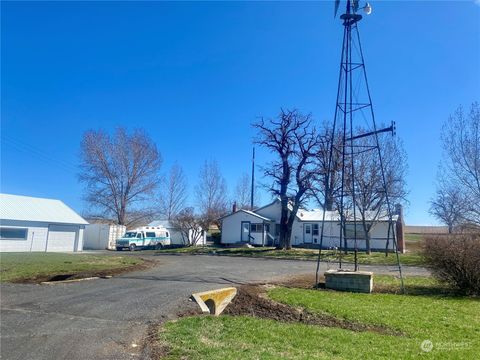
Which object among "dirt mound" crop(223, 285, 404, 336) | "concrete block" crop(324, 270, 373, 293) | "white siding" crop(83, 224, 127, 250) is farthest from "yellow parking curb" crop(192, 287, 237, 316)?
"white siding" crop(83, 224, 127, 250)

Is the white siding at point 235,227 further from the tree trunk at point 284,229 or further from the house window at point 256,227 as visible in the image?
the tree trunk at point 284,229

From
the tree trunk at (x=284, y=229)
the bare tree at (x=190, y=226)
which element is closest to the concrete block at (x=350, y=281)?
the tree trunk at (x=284, y=229)

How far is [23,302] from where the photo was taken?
9578 mm

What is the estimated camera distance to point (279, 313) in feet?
25.9

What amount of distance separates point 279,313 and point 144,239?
33133 mm

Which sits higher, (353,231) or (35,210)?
(35,210)

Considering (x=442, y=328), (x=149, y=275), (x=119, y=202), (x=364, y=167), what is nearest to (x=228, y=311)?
Answer: (x=442, y=328)

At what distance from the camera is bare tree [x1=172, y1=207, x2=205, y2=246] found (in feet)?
139

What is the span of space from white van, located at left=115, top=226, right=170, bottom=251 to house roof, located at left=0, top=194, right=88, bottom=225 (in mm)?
4543

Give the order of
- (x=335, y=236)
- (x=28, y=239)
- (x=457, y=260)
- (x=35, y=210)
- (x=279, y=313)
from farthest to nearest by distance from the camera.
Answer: (x=335, y=236) → (x=35, y=210) → (x=28, y=239) → (x=457, y=260) → (x=279, y=313)

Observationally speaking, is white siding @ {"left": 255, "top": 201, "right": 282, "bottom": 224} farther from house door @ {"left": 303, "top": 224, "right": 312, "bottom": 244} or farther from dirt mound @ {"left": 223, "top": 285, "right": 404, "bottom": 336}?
dirt mound @ {"left": 223, "top": 285, "right": 404, "bottom": 336}

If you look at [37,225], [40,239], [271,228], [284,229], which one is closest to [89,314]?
[284,229]

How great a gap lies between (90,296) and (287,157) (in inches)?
953

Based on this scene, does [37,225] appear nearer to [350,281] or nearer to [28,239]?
[28,239]
